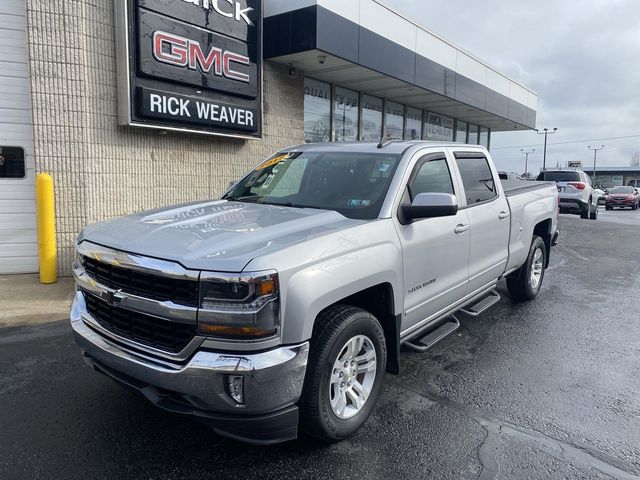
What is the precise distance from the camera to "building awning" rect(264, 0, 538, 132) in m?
9.21

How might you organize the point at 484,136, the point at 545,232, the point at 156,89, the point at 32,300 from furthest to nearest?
1. the point at 484,136
2. the point at 156,89
3. the point at 545,232
4. the point at 32,300

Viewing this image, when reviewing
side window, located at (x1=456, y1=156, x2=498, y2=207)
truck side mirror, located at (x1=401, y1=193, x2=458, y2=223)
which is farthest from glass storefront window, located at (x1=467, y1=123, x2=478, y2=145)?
truck side mirror, located at (x1=401, y1=193, x2=458, y2=223)

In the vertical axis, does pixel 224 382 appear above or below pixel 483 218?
below

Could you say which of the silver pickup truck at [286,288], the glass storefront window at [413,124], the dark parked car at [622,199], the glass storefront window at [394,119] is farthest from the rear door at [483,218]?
the dark parked car at [622,199]

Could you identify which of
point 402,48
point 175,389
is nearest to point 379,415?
point 175,389

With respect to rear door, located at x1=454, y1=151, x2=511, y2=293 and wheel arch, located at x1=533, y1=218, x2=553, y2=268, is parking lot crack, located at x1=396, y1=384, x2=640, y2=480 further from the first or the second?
wheel arch, located at x1=533, y1=218, x2=553, y2=268

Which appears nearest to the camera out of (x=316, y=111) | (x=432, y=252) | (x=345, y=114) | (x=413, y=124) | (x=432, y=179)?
(x=432, y=252)

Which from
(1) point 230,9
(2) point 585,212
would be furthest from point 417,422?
(2) point 585,212

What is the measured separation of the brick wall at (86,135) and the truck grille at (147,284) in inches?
193

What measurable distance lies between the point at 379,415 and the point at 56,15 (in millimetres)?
7049

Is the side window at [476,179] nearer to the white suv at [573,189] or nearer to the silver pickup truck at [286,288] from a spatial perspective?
the silver pickup truck at [286,288]

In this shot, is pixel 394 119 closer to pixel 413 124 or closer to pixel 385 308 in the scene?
pixel 413 124

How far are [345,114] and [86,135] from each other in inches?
282

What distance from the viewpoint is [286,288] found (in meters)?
2.43
